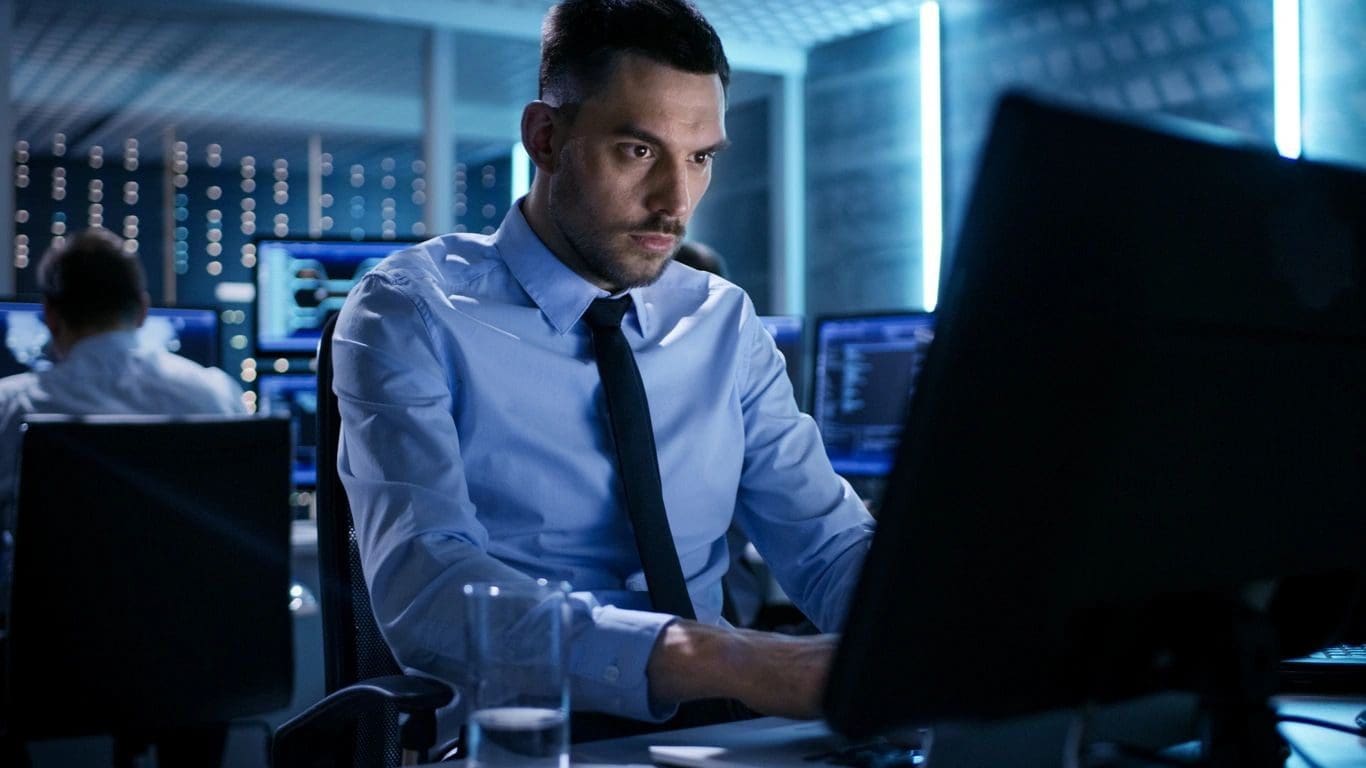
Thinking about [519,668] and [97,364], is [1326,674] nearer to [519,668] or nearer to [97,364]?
[519,668]

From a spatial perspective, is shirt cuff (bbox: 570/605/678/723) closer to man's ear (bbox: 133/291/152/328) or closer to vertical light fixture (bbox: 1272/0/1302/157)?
man's ear (bbox: 133/291/152/328)

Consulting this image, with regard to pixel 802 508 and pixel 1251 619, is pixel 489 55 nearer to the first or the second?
pixel 802 508

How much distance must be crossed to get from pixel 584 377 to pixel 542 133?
0.31m

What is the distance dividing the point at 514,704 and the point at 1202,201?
53cm

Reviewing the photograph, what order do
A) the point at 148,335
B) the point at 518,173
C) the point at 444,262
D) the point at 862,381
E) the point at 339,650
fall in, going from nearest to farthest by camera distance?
1. the point at 339,650
2. the point at 444,262
3. the point at 148,335
4. the point at 862,381
5. the point at 518,173

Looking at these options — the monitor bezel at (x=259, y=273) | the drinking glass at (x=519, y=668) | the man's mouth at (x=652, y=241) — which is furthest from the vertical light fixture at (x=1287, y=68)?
the drinking glass at (x=519, y=668)

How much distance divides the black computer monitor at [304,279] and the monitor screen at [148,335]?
17 cm

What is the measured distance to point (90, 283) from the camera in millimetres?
2881

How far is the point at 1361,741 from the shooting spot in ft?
3.26

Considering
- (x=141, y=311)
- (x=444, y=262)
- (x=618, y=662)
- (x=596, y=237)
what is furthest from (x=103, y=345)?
(x=618, y=662)

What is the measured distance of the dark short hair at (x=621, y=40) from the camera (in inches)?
56.2

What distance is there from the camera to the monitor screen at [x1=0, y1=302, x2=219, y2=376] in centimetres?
300

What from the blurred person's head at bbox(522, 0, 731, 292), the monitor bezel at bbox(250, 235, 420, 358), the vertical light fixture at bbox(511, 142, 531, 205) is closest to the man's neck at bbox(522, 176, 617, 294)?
the blurred person's head at bbox(522, 0, 731, 292)

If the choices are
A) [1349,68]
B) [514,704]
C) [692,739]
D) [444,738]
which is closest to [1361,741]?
[692,739]
